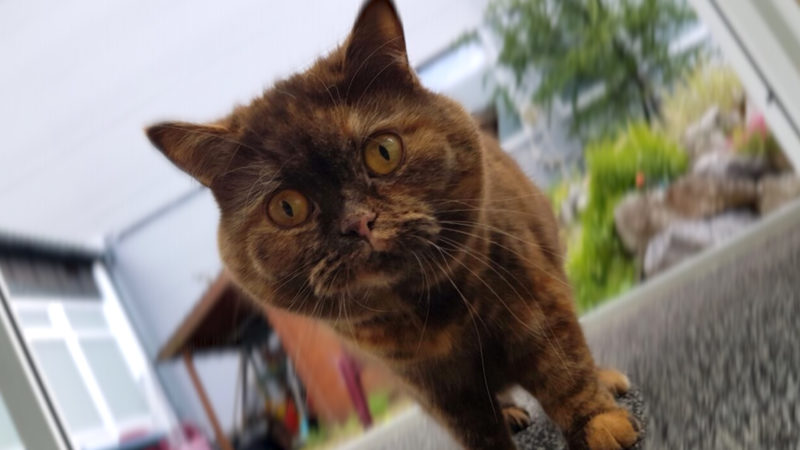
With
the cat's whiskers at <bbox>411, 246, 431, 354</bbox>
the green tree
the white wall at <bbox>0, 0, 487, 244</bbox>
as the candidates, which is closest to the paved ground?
the cat's whiskers at <bbox>411, 246, 431, 354</bbox>

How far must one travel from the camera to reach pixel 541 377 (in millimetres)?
548

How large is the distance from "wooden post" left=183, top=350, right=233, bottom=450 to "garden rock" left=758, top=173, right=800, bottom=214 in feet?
2.44

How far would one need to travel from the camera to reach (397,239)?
50cm

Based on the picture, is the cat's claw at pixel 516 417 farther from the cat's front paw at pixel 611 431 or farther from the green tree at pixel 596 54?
the green tree at pixel 596 54

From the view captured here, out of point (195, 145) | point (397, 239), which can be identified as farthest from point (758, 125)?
point (195, 145)

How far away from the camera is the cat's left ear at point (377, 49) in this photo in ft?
1.86

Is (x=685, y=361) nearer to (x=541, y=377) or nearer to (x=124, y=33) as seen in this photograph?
(x=541, y=377)

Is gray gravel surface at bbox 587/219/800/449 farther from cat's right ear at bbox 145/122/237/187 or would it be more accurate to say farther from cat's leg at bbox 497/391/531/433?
cat's right ear at bbox 145/122/237/187

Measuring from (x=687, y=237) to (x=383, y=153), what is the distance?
0.47m

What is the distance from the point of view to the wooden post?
28.6 inches

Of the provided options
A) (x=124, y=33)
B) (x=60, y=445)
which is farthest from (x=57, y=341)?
Result: (x=124, y=33)

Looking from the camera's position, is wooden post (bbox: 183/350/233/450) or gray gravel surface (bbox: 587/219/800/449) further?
wooden post (bbox: 183/350/233/450)

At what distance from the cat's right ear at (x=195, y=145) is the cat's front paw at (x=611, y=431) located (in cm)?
39

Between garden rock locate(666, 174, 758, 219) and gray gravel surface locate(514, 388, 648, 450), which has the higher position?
garden rock locate(666, 174, 758, 219)
